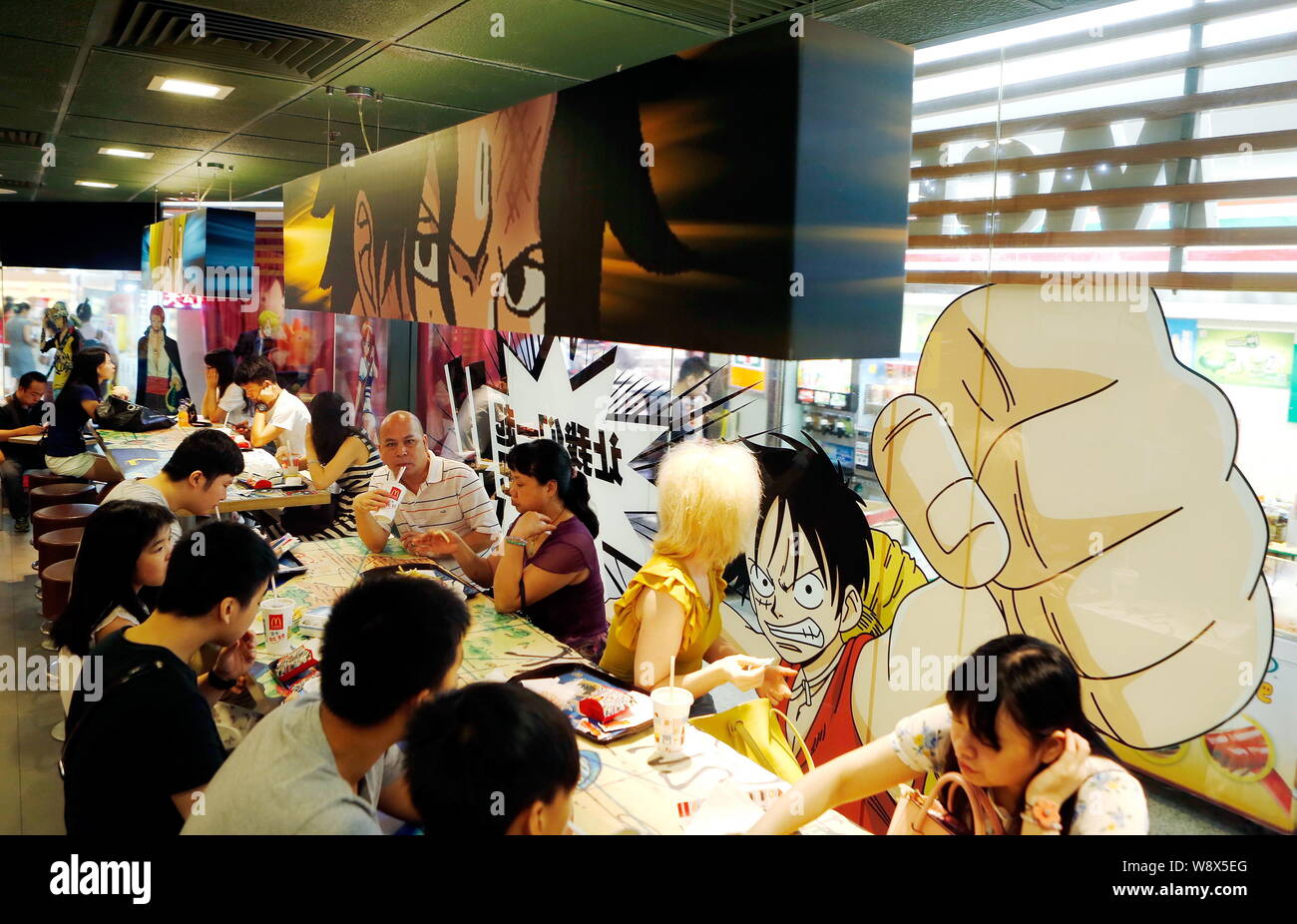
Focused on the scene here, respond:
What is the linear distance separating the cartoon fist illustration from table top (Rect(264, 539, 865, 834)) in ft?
3.44

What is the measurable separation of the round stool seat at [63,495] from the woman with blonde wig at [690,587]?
4.76m

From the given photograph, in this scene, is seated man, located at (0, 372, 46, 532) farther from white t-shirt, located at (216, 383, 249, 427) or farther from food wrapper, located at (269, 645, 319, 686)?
food wrapper, located at (269, 645, 319, 686)

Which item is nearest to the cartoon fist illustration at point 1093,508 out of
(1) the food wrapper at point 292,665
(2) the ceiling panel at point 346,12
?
(2) the ceiling panel at point 346,12

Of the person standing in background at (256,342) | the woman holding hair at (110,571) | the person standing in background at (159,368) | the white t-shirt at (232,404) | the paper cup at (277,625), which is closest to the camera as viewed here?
the woman holding hair at (110,571)

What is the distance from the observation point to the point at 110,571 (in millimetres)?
2549

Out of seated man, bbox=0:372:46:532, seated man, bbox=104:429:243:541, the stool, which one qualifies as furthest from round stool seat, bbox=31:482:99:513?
seated man, bbox=104:429:243:541

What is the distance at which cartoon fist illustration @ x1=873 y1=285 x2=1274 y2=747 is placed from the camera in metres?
2.29

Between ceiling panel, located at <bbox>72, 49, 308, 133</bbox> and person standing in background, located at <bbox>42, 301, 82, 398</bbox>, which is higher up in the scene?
ceiling panel, located at <bbox>72, 49, 308, 133</bbox>

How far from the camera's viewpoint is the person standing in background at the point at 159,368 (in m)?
11.0

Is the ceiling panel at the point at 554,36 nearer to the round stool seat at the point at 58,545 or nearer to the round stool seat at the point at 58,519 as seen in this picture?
the round stool seat at the point at 58,545

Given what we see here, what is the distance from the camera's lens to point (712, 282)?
1568 millimetres

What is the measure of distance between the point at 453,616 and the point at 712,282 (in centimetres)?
90

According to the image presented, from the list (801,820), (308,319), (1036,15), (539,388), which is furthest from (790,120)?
(308,319)

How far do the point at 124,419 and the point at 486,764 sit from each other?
6627mm
